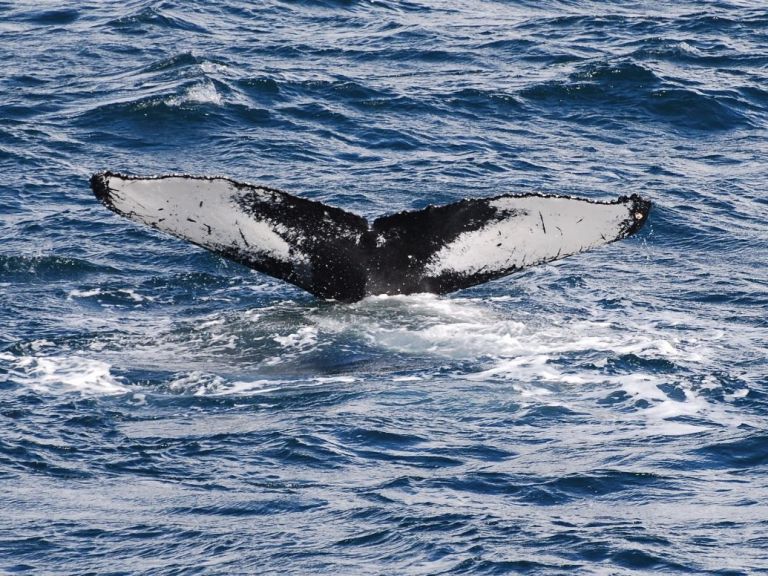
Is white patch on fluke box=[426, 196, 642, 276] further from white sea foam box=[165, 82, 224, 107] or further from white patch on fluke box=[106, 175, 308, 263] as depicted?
white sea foam box=[165, 82, 224, 107]

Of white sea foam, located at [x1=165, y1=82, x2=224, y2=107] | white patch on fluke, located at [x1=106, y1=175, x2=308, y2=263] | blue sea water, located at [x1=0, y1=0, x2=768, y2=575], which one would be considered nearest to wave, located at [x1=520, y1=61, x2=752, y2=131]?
blue sea water, located at [x1=0, y1=0, x2=768, y2=575]

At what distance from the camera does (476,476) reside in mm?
8992

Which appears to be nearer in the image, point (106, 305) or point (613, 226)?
point (613, 226)

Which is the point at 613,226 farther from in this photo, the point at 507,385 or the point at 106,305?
the point at 106,305

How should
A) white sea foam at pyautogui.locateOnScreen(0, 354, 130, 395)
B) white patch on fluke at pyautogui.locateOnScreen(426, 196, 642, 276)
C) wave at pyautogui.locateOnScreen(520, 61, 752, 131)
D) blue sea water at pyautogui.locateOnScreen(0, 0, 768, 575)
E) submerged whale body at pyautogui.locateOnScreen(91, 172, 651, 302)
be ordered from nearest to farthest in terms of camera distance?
blue sea water at pyautogui.locateOnScreen(0, 0, 768, 575) → white sea foam at pyautogui.locateOnScreen(0, 354, 130, 395) → submerged whale body at pyautogui.locateOnScreen(91, 172, 651, 302) → white patch on fluke at pyautogui.locateOnScreen(426, 196, 642, 276) → wave at pyautogui.locateOnScreen(520, 61, 752, 131)

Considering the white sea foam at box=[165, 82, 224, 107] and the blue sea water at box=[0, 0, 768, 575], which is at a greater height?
the white sea foam at box=[165, 82, 224, 107]

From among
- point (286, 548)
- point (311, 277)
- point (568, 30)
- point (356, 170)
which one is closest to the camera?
point (286, 548)

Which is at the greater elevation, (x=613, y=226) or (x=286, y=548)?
(x=613, y=226)

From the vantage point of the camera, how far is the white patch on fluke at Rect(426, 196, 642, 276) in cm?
1079

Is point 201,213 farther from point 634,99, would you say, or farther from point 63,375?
point 634,99

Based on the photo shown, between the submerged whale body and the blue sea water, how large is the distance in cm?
32

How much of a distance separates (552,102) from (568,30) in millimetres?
4760

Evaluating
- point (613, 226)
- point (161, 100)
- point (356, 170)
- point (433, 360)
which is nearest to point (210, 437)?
point (433, 360)

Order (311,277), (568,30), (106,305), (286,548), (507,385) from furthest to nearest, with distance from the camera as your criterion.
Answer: (568,30)
(106,305)
(311,277)
(507,385)
(286,548)
